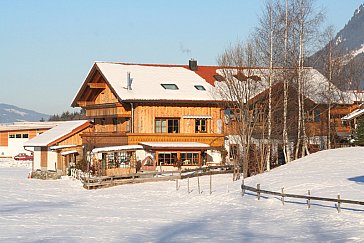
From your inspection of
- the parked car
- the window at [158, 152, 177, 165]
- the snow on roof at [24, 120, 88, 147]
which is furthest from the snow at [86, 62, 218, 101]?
the parked car

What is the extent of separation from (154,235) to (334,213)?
7.57 metres

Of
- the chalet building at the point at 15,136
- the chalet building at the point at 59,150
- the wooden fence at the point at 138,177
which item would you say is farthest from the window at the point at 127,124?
the chalet building at the point at 15,136

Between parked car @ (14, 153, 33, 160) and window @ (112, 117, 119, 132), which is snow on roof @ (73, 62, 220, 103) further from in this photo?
parked car @ (14, 153, 33, 160)

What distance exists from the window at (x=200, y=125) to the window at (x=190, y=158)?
2640 millimetres

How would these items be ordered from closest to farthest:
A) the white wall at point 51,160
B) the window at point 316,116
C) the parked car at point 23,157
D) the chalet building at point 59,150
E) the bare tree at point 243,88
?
the bare tree at point 243,88 < the window at point 316,116 < the chalet building at point 59,150 < the white wall at point 51,160 < the parked car at point 23,157

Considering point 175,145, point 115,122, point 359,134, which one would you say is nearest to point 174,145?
point 175,145

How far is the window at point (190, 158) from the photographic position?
4912 centimetres

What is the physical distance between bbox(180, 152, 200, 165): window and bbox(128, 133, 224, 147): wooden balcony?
5.00ft

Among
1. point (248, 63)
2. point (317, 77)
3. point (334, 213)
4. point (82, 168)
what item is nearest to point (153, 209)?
point (334, 213)

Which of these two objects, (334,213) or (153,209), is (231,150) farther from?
(334,213)

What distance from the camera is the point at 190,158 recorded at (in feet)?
162

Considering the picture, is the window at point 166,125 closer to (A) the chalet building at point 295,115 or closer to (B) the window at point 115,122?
(A) the chalet building at point 295,115

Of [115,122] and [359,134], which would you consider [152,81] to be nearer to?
[115,122]

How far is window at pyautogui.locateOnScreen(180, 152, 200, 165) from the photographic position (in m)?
49.1
